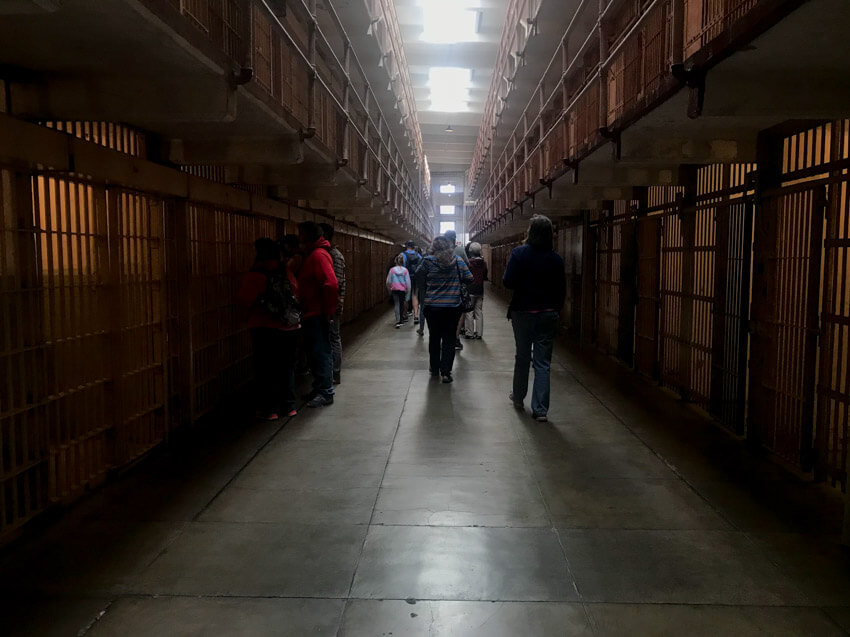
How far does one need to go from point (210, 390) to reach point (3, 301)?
10.7ft

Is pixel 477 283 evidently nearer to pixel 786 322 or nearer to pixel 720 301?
pixel 720 301

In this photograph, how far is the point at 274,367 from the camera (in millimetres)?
6340

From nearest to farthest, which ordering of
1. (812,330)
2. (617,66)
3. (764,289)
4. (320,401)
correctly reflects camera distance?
1. (812,330)
2. (764,289)
3. (320,401)
4. (617,66)

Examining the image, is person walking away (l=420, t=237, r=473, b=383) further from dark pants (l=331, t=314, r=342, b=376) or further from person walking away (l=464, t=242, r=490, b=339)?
person walking away (l=464, t=242, r=490, b=339)

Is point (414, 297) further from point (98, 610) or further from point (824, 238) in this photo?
point (98, 610)

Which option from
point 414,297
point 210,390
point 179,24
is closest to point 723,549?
point 179,24

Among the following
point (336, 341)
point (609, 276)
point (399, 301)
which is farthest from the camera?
point (399, 301)

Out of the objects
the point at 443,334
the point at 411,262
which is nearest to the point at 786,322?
the point at 443,334

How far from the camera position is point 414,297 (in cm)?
1452

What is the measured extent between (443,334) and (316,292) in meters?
2.21

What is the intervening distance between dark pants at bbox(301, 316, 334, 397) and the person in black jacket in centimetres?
200

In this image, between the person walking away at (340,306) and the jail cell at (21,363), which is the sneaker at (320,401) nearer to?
the person walking away at (340,306)

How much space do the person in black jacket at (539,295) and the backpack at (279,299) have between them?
2.11 m

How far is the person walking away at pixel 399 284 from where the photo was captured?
14297 millimetres
